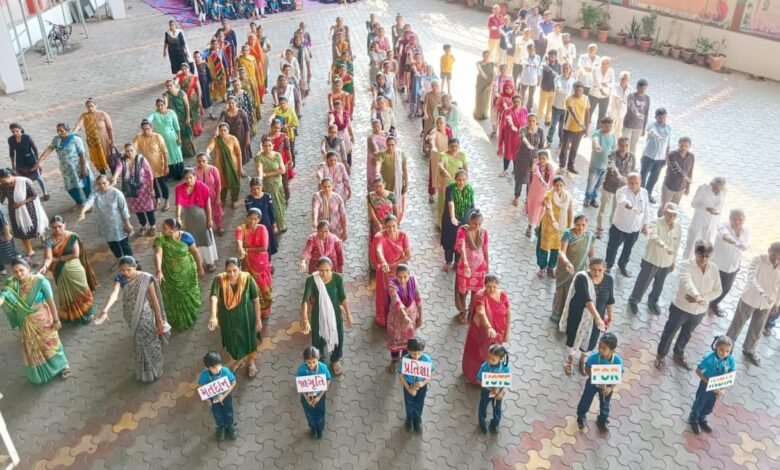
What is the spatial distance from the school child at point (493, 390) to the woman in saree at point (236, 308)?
2205 millimetres

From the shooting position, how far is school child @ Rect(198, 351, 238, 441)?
5281mm

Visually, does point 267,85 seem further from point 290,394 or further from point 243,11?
point 290,394

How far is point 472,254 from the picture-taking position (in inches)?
269

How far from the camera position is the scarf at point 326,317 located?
598 cm

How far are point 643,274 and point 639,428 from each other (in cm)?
194

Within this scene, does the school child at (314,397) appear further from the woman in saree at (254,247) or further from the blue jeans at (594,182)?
the blue jeans at (594,182)

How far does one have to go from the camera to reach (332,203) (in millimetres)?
7488

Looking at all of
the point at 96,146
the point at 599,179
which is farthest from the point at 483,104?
the point at 96,146

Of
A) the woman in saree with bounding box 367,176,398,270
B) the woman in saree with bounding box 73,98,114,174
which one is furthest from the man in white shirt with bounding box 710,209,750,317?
the woman in saree with bounding box 73,98,114,174

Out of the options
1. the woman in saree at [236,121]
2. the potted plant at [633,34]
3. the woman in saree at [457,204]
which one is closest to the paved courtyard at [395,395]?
the woman in saree at [457,204]

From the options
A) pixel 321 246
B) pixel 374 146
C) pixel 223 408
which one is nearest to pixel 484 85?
pixel 374 146

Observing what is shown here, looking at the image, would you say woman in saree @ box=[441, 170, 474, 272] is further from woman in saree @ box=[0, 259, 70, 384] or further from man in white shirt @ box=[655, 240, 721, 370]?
woman in saree @ box=[0, 259, 70, 384]

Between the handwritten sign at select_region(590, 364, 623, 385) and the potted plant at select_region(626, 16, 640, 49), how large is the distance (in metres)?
13.7

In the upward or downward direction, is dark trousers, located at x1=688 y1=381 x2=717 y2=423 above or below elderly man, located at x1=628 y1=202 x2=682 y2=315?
below
